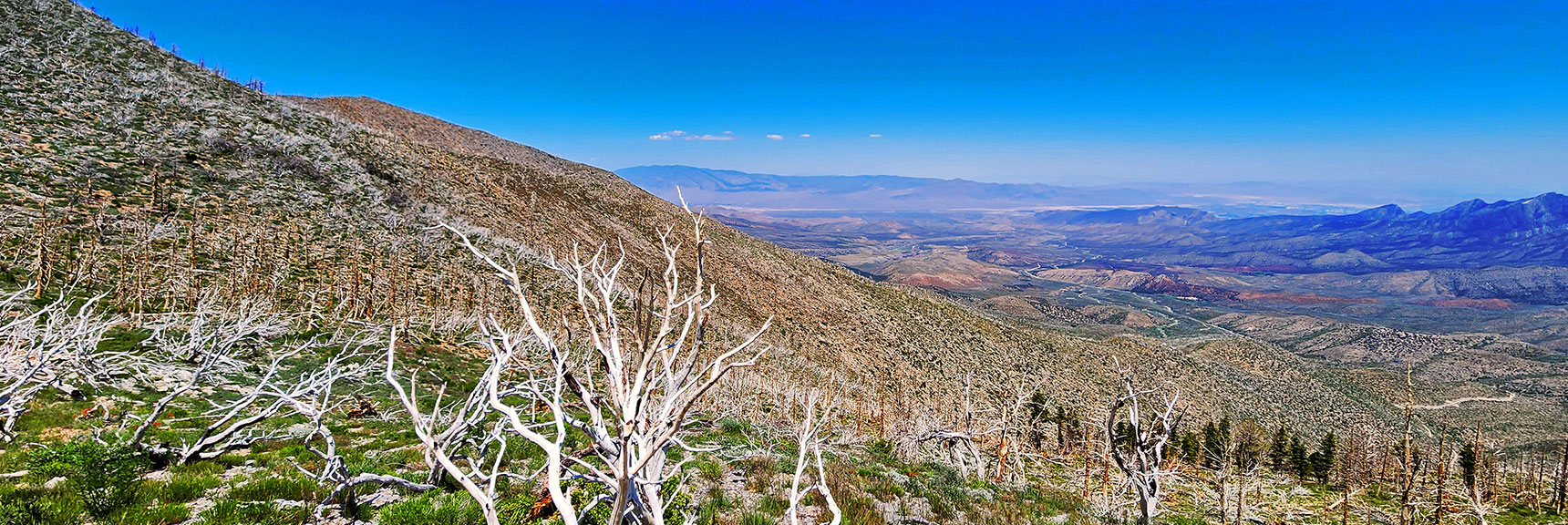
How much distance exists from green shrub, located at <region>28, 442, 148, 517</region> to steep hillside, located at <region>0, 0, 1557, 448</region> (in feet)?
12.5

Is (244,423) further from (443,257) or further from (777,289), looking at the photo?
(777,289)

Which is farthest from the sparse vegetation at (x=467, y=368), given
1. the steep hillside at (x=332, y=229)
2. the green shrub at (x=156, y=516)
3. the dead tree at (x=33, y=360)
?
the steep hillside at (x=332, y=229)

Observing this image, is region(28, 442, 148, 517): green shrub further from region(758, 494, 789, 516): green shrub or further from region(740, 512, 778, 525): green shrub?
region(758, 494, 789, 516): green shrub

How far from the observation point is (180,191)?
29375 mm

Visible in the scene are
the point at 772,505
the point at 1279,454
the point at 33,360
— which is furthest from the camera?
the point at 1279,454

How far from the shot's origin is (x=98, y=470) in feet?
21.6

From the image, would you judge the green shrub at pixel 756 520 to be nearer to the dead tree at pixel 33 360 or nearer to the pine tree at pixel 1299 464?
the dead tree at pixel 33 360

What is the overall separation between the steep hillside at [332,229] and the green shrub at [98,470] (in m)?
3.81

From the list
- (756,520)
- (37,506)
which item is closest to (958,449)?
(756,520)

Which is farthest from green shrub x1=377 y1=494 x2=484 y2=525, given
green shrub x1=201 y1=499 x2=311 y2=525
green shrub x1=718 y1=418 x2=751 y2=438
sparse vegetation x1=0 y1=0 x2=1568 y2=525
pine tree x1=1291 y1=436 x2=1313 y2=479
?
pine tree x1=1291 y1=436 x2=1313 y2=479

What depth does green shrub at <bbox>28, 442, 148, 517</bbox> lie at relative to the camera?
6131mm

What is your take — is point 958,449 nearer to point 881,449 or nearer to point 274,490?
point 881,449

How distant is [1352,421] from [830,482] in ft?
311

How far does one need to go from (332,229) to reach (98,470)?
32061 millimetres
